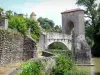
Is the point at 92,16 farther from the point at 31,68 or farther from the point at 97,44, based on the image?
the point at 31,68

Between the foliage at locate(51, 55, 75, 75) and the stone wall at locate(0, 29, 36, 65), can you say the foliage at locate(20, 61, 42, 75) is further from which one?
the foliage at locate(51, 55, 75, 75)

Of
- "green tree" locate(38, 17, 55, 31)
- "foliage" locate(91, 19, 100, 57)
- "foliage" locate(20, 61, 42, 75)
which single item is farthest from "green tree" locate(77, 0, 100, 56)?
"foliage" locate(20, 61, 42, 75)

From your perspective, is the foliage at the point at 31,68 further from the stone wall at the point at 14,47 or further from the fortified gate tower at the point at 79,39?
the fortified gate tower at the point at 79,39

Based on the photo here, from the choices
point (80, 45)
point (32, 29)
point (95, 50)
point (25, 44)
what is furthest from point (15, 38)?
point (95, 50)

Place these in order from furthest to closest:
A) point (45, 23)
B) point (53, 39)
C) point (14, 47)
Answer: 1. point (45, 23)
2. point (53, 39)
3. point (14, 47)

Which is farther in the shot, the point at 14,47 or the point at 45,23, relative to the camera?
the point at 45,23

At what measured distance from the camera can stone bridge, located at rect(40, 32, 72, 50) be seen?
4190 cm

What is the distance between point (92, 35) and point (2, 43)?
1555 inches

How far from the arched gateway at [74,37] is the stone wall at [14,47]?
19103mm

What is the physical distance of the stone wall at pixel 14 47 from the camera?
599 inches

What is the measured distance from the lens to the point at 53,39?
44188 mm

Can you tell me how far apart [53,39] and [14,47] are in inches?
1061

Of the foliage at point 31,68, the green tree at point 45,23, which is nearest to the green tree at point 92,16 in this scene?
the green tree at point 45,23

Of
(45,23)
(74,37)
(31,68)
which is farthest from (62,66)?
(45,23)
